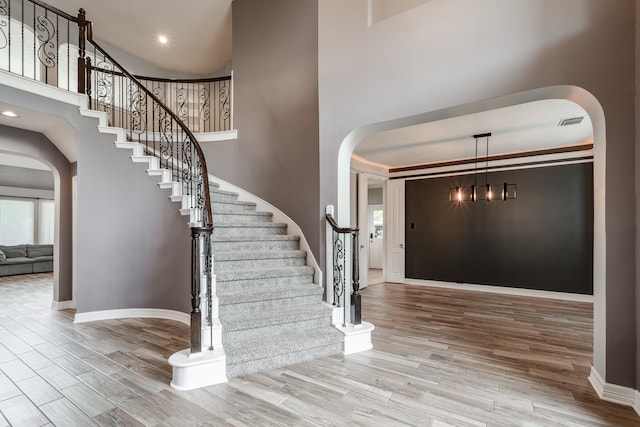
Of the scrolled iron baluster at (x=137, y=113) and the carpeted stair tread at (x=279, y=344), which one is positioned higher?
the scrolled iron baluster at (x=137, y=113)

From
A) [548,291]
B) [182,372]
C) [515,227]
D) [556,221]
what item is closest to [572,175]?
[556,221]

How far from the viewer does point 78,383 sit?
2.44 m

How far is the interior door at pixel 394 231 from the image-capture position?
7324 mm

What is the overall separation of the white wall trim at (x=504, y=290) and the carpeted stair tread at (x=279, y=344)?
4381mm

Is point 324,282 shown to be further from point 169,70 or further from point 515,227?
point 169,70

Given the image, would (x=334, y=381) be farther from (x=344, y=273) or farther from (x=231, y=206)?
(x=231, y=206)

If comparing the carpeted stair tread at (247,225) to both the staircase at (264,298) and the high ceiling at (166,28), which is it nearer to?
the staircase at (264,298)

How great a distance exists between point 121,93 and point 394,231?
6.45 meters

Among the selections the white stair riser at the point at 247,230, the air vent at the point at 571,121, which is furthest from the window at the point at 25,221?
the air vent at the point at 571,121

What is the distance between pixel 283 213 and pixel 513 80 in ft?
10.5

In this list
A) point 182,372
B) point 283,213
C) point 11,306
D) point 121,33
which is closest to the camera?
point 182,372

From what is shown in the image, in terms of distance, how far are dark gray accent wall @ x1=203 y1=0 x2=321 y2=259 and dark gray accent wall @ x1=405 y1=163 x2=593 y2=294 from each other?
3.94 metres

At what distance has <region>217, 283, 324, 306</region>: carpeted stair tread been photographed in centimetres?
317

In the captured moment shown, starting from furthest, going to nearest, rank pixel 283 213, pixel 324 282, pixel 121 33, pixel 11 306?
pixel 121 33 < pixel 11 306 < pixel 283 213 < pixel 324 282
